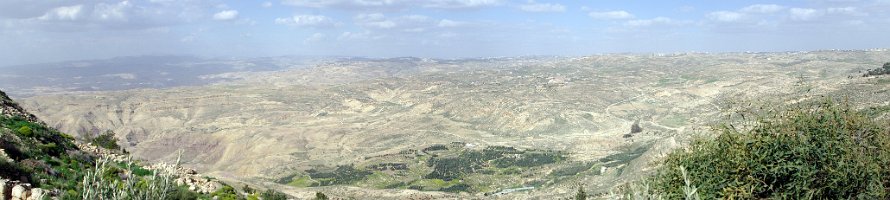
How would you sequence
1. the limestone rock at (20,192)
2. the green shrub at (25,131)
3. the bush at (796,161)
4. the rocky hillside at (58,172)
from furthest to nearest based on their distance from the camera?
the green shrub at (25,131) < the bush at (796,161) < the limestone rock at (20,192) < the rocky hillside at (58,172)

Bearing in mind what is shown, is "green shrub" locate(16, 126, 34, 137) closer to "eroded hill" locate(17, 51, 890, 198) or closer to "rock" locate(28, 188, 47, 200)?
"rock" locate(28, 188, 47, 200)

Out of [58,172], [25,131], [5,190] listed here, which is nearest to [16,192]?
[5,190]

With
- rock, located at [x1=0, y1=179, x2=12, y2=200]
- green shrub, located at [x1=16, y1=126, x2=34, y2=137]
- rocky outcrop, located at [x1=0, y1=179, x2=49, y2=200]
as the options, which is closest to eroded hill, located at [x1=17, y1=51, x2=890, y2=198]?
green shrub, located at [x1=16, y1=126, x2=34, y2=137]

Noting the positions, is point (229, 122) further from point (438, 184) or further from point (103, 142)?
point (103, 142)

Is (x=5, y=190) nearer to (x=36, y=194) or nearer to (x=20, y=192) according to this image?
(x=20, y=192)

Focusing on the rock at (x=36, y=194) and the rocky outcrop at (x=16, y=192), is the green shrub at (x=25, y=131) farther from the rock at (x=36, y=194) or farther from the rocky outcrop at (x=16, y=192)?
the rock at (x=36, y=194)

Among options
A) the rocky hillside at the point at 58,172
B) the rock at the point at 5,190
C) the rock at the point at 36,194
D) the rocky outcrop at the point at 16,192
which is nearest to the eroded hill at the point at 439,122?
the rocky hillside at the point at 58,172
